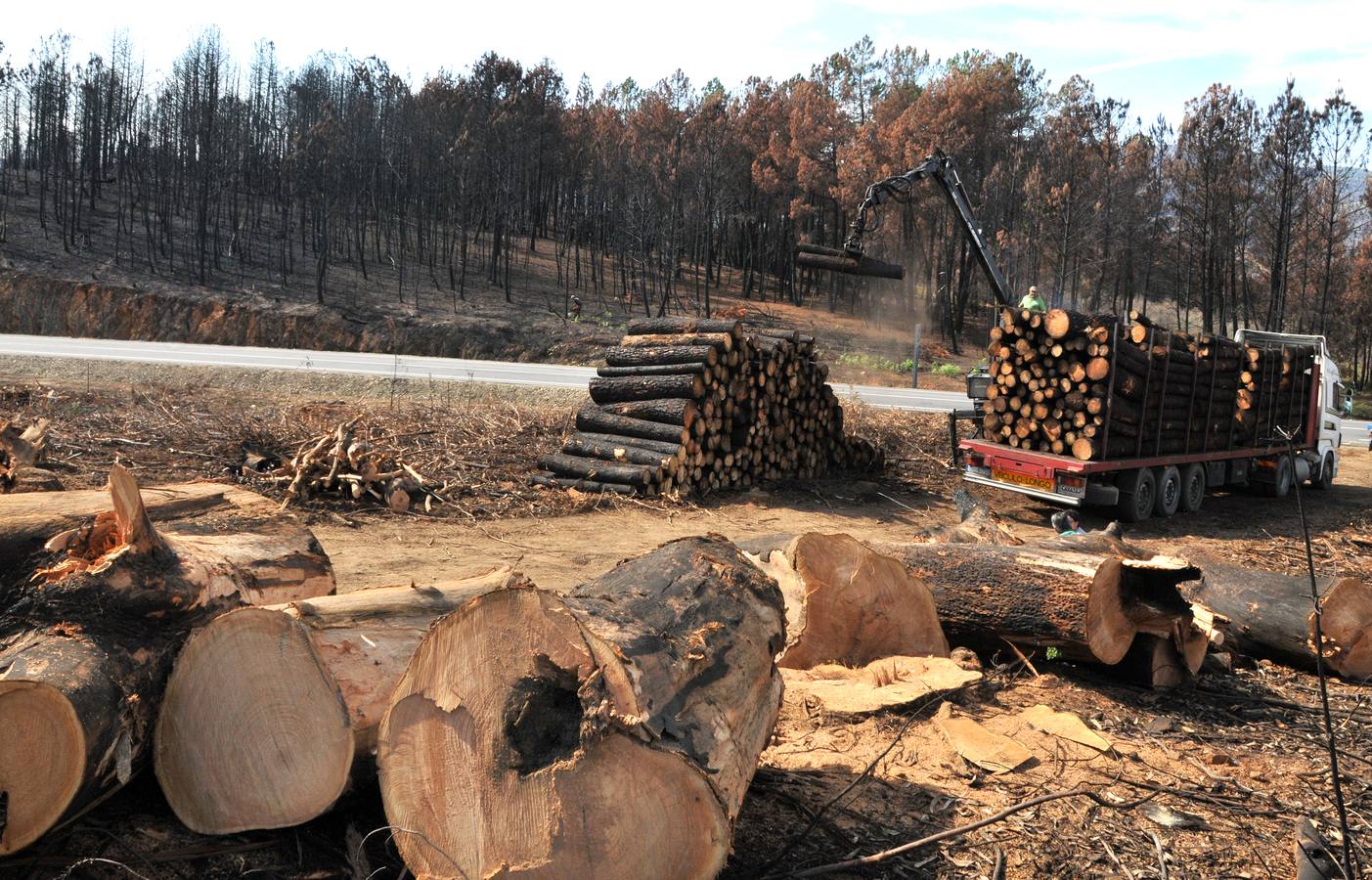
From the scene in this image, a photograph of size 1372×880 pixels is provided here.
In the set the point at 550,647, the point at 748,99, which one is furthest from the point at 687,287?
the point at 550,647

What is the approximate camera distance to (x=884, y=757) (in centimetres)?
464

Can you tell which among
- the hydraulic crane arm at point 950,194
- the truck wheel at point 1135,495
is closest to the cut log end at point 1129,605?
the truck wheel at point 1135,495

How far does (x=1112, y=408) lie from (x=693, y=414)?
5.06 meters

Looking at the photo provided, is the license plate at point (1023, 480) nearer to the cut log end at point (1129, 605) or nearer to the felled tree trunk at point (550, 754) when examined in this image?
the cut log end at point (1129, 605)

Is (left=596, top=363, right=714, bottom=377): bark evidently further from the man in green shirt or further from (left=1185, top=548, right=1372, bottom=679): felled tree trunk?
(left=1185, top=548, right=1372, bottom=679): felled tree trunk

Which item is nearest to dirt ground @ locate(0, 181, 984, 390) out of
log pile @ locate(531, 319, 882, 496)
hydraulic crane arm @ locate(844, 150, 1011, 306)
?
hydraulic crane arm @ locate(844, 150, 1011, 306)

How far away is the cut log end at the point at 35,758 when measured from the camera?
9.86ft

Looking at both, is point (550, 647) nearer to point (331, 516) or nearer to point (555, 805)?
point (555, 805)

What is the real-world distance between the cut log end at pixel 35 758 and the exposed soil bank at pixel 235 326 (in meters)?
29.2

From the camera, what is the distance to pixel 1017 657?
6133 millimetres

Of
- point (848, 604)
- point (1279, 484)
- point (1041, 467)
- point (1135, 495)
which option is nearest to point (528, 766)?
point (848, 604)

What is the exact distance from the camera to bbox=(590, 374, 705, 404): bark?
12680 millimetres

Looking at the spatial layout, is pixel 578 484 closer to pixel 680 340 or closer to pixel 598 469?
pixel 598 469

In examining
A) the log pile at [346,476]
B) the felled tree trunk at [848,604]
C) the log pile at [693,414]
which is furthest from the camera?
the log pile at [693,414]
